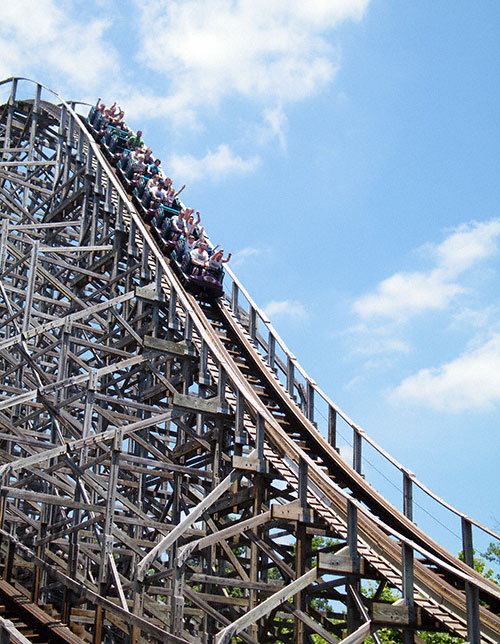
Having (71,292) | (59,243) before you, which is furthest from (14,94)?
(71,292)

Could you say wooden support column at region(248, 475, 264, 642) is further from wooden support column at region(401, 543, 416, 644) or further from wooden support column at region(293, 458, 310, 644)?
wooden support column at region(401, 543, 416, 644)

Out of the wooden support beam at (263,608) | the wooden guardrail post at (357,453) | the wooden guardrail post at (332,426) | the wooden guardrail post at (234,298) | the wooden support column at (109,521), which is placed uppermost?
Answer: the wooden guardrail post at (234,298)

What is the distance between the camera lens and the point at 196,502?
35.9ft

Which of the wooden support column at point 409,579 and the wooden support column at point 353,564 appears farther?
the wooden support column at point 353,564

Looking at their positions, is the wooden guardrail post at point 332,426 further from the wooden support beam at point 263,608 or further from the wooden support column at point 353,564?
the wooden support beam at point 263,608

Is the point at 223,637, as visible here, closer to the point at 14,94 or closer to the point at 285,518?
the point at 285,518

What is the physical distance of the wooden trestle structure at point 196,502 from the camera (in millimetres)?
7684

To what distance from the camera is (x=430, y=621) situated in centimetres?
734

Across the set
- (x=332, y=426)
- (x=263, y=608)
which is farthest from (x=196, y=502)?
(x=263, y=608)

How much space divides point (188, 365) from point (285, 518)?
3.39m

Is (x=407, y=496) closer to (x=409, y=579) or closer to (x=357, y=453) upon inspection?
(x=357, y=453)

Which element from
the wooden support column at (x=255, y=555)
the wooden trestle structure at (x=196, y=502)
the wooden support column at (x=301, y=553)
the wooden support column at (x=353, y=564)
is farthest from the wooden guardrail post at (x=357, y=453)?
the wooden support column at (x=353, y=564)

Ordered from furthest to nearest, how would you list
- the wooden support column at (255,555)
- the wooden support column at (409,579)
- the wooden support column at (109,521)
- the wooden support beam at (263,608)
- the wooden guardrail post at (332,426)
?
Result: 1. the wooden guardrail post at (332,426)
2. the wooden support column at (255,555)
3. the wooden support column at (109,521)
4. the wooden support column at (409,579)
5. the wooden support beam at (263,608)

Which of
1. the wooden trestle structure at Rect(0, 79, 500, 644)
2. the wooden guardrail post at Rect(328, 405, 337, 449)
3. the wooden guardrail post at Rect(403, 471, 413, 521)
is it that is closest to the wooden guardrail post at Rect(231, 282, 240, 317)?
the wooden trestle structure at Rect(0, 79, 500, 644)
